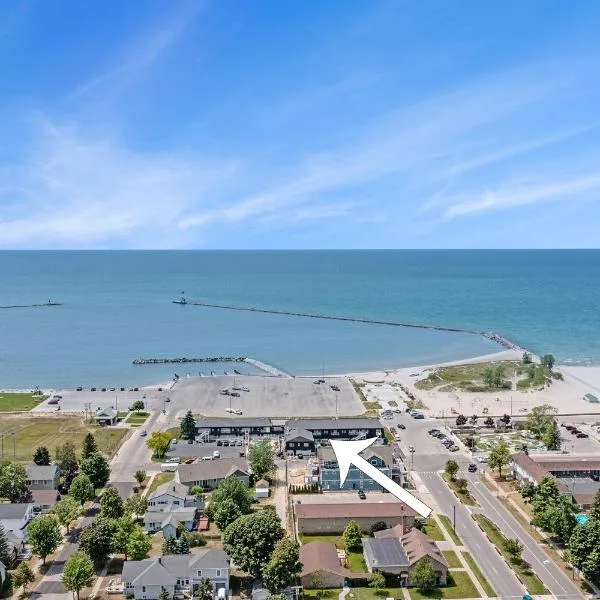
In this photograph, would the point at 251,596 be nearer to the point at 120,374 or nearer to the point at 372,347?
the point at 120,374

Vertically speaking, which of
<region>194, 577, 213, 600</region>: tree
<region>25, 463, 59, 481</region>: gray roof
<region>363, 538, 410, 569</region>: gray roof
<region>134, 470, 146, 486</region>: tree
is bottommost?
<region>194, 577, 213, 600</region>: tree

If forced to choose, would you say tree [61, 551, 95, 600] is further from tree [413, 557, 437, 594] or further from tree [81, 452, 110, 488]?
tree [413, 557, 437, 594]

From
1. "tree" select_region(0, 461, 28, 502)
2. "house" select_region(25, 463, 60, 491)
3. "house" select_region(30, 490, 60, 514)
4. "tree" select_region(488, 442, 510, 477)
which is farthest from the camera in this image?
"tree" select_region(488, 442, 510, 477)

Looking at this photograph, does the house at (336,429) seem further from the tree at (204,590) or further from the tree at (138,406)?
the tree at (204,590)

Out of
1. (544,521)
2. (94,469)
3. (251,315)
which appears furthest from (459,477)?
(251,315)

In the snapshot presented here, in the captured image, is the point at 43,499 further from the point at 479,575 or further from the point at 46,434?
the point at 479,575

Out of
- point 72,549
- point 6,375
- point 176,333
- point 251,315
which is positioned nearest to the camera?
point 72,549

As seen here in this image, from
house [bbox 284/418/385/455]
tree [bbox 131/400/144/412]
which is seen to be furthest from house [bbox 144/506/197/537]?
tree [bbox 131/400/144/412]
